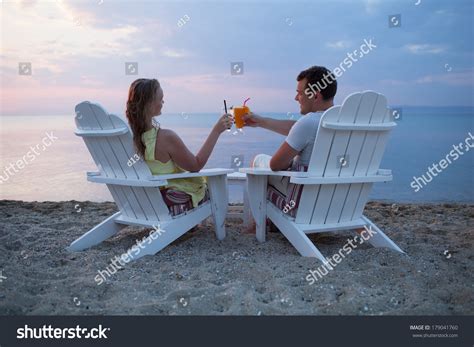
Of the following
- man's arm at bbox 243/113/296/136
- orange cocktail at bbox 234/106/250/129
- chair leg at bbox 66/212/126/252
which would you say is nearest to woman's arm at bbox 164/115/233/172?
orange cocktail at bbox 234/106/250/129

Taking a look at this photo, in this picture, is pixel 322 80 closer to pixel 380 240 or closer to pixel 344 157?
pixel 344 157

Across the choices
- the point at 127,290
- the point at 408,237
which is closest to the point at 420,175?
the point at 408,237

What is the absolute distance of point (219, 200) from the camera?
3799mm

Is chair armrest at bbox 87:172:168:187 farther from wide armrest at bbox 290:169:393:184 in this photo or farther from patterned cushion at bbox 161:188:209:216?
wide armrest at bbox 290:169:393:184

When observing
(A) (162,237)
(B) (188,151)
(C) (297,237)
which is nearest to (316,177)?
(C) (297,237)

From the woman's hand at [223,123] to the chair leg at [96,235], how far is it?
1068 mm

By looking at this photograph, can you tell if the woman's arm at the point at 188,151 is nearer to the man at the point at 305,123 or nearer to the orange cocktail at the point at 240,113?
the orange cocktail at the point at 240,113

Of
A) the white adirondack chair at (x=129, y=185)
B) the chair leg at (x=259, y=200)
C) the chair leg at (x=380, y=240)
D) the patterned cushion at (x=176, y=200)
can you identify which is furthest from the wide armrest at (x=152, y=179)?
the chair leg at (x=380, y=240)

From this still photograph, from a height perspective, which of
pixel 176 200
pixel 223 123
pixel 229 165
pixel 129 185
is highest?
pixel 223 123

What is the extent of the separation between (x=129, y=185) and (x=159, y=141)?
14.3 inches

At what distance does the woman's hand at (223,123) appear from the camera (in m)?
3.49

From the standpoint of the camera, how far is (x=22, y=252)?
3584 mm

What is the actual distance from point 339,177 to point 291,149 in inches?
14.3
